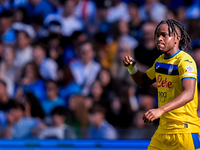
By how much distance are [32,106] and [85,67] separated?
1.22m

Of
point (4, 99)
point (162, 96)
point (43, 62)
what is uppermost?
point (43, 62)

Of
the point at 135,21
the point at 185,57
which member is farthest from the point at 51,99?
the point at 185,57

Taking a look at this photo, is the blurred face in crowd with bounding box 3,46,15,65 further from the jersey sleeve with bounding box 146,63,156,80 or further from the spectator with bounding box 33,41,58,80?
the jersey sleeve with bounding box 146,63,156,80

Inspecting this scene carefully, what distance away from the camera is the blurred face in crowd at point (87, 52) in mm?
6957

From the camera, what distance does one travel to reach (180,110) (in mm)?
3096

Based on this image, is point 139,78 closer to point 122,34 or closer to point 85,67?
point 85,67

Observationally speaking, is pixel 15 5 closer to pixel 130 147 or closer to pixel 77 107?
pixel 77 107

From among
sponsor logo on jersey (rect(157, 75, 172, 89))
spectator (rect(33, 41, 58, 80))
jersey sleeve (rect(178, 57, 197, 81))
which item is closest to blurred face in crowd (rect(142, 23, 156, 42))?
spectator (rect(33, 41, 58, 80))

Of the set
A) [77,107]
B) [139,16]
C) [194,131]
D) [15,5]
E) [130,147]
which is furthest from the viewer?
[15,5]

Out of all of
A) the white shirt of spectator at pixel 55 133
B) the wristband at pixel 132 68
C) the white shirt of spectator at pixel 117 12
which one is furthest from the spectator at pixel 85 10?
the wristband at pixel 132 68

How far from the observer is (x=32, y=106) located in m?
6.54

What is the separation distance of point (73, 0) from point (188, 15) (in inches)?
99.0

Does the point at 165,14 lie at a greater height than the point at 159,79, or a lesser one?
greater

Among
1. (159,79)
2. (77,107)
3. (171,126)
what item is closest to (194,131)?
(171,126)
